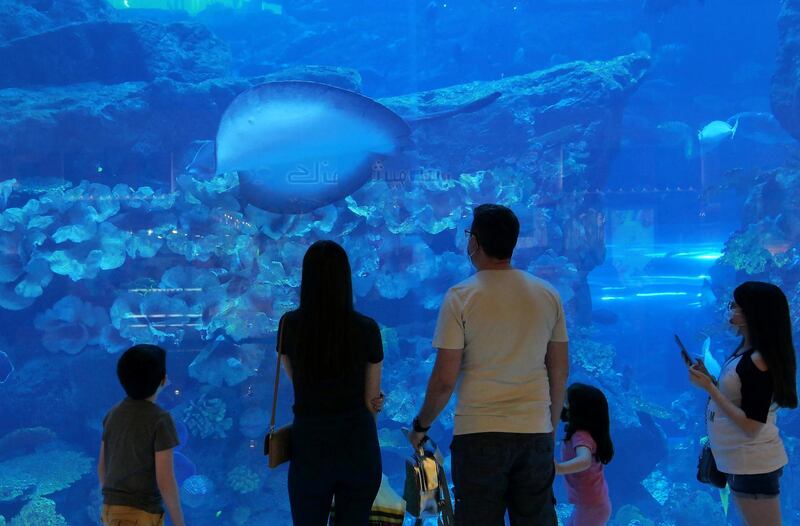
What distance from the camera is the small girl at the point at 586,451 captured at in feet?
7.24

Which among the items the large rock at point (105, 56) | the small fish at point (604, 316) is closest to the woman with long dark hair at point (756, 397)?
the large rock at point (105, 56)

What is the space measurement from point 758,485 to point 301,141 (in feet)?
20.1

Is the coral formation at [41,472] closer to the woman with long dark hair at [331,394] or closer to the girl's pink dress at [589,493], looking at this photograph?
the woman with long dark hair at [331,394]

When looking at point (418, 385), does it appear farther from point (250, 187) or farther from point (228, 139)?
point (228, 139)

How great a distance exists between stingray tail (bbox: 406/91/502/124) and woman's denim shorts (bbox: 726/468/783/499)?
7.53 m

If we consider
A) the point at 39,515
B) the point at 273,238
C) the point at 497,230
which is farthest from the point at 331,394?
the point at 39,515

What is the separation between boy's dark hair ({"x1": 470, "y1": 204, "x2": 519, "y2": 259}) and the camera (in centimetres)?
193

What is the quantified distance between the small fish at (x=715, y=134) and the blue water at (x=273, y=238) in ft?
0.39

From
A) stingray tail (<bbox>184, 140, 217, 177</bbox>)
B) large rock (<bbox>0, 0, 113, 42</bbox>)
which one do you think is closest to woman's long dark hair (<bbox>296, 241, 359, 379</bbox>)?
stingray tail (<bbox>184, 140, 217, 177</bbox>)

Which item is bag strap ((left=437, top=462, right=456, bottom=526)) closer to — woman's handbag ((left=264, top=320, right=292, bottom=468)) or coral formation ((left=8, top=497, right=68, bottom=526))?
woman's handbag ((left=264, top=320, right=292, bottom=468))

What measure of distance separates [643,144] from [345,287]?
10.7 meters

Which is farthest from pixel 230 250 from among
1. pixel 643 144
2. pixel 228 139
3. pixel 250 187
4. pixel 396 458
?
pixel 643 144

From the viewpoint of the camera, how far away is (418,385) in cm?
795

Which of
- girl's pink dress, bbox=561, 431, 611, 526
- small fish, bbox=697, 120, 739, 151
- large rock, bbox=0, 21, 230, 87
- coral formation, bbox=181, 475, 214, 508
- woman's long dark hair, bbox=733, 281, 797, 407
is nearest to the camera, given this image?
woman's long dark hair, bbox=733, 281, 797, 407
